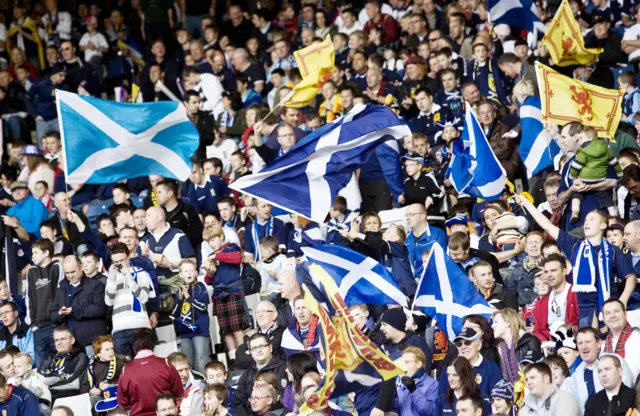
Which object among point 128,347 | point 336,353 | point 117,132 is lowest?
point 128,347

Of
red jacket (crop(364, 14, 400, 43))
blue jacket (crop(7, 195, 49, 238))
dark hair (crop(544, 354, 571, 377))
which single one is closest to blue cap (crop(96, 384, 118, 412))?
dark hair (crop(544, 354, 571, 377))

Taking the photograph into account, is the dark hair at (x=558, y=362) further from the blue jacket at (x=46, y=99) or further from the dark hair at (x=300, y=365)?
the blue jacket at (x=46, y=99)

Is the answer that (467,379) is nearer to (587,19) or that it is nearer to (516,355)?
(516,355)

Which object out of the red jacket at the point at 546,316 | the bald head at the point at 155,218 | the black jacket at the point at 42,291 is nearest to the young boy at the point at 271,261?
the bald head at the point at 155,218

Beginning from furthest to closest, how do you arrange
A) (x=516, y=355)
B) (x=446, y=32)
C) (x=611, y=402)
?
(x=446, y=32) < (x=516, y=355) < (x=611, y=402)

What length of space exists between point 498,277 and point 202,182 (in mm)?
Answer: 5506

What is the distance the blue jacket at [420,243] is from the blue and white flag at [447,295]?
177 centimetres

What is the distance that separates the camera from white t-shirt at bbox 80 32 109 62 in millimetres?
23828

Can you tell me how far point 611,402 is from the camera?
10.4 m

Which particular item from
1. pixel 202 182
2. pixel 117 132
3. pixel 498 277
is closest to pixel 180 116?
pixel 117 132

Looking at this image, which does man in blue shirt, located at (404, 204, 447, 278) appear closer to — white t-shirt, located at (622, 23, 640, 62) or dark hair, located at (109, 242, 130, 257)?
dark hair, located at (109, 242, 130, 257)

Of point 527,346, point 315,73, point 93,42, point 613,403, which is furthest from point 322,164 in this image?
point 93,42

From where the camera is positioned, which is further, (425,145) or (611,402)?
(425,145)

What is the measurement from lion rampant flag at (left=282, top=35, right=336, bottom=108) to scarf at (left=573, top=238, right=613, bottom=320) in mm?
5623
